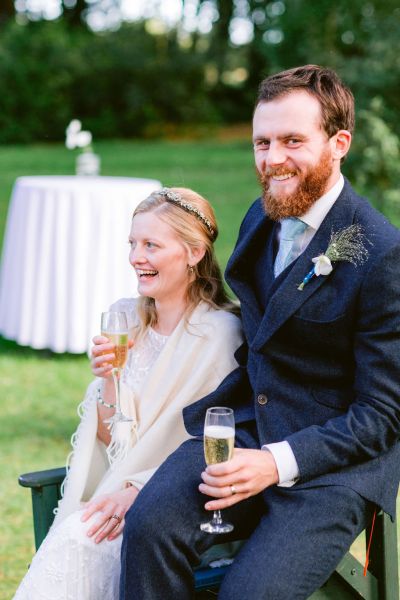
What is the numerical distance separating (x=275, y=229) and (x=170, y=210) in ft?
1.34

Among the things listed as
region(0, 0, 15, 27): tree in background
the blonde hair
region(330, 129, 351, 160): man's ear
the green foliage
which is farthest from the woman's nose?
region(0, 0, 15, 27): tree in background

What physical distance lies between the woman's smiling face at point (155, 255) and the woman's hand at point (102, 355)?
28 centimetres

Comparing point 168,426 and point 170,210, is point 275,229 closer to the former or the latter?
point 170,210

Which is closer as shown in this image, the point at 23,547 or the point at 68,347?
the point at 23,547

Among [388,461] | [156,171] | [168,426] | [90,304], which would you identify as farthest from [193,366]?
[156,171]

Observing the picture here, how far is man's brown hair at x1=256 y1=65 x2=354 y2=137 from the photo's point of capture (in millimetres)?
2770

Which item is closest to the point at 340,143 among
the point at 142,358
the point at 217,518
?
the point at 142,358

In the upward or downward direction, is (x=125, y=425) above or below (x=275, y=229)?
below

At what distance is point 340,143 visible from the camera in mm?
2834

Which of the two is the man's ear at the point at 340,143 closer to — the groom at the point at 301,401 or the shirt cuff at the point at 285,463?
the groom at the point at 301,401

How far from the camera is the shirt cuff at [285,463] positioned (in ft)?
8.57

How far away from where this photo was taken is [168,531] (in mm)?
2570

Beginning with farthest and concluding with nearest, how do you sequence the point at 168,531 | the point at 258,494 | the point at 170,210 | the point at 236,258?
1. the point at 170,210
2. the point at 236,258
3. the point at 258,494
4. the point at 168,531

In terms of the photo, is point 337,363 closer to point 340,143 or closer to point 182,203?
point 340,143
